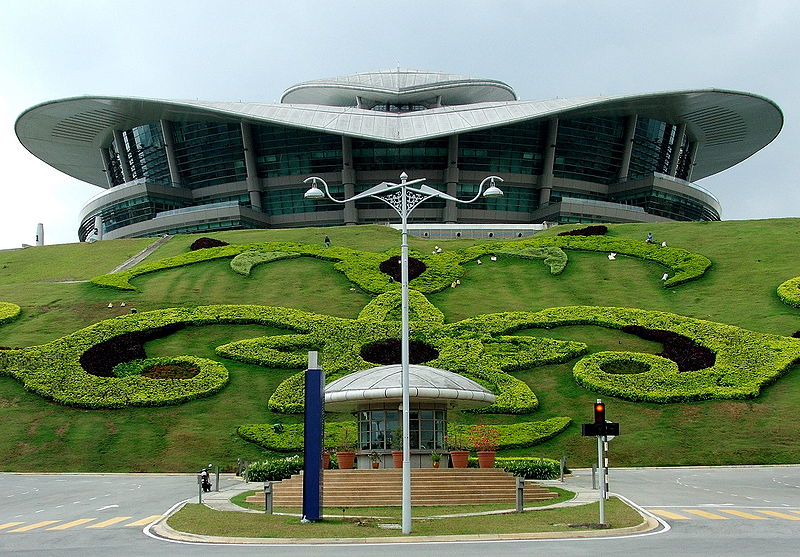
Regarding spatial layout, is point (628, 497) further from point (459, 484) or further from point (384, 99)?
point (384, 99)

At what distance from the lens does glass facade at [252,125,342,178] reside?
9738cm

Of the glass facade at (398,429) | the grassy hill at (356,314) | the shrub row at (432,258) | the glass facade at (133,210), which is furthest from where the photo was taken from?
the glass facade at (133,210)

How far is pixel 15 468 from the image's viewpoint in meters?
35.8

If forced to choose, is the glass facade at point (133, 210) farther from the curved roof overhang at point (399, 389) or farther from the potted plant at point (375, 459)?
the potted plant at point (375, 459)

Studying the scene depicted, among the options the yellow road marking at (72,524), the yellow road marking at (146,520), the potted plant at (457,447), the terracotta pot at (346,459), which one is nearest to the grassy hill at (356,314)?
the potted plant at (457,447)

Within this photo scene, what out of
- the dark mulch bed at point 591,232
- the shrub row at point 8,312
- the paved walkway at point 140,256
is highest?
the dark mulch bed at point 591,232

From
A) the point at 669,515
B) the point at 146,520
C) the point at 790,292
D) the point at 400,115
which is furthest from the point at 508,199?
the point at 146,520

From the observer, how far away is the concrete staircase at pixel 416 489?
2755 cm

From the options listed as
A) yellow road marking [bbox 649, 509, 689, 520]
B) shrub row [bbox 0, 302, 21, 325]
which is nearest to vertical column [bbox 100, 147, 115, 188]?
shrub row [bbox 0, 302, 21, 325]

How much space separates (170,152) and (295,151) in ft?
52.4

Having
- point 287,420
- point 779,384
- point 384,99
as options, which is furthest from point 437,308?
point 384,99

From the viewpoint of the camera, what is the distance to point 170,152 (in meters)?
104

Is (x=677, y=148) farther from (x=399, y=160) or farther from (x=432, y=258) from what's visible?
(x=432, y=258)

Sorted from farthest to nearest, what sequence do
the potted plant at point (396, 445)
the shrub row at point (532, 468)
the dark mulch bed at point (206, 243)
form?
Answer: 1. the dark mulch bed at point (206, 243)
2. the shrub row at point (532, 468)
3. the potted plant at point (396, 445)
